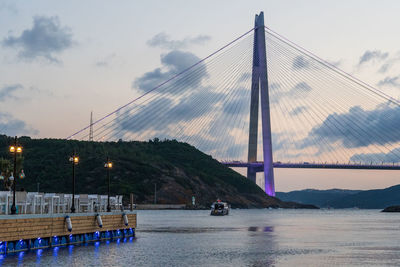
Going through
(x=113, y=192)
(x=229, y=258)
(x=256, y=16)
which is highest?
(x=256, y=16)

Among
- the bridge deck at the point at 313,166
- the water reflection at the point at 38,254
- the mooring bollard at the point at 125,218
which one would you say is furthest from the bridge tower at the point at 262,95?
the water reflection at the point at 38,254

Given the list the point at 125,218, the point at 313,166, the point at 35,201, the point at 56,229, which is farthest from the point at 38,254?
the point at 313,166

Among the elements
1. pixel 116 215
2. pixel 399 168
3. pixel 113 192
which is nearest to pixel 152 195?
pixel 113 192

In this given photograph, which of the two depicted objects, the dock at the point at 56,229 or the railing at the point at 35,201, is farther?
the railing at the point at 35,201

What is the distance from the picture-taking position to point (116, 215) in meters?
52.2

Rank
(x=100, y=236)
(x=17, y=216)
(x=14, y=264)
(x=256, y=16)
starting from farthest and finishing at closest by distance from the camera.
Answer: (x=256, y=16), (x=100, y=236), (x=17, y=216), (x=14, y=264)

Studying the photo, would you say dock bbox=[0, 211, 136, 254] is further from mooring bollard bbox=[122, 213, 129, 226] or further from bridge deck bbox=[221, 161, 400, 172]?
bridge deck bbox=[221, 161, 400, 172]

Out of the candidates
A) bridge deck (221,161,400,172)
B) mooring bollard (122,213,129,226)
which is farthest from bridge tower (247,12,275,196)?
mooring bollard (122,213,129,226)

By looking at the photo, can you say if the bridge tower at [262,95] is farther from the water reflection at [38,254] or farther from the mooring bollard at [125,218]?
the water reflection at [38,254]

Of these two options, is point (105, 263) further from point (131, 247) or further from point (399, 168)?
point (399, 168)

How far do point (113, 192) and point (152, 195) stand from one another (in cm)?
1430

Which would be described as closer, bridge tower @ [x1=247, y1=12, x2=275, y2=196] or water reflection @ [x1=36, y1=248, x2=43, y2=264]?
water reflection @ [x1=36, y1=248, x2=43, y2=264]

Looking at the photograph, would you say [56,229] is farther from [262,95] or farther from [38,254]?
[262,95]

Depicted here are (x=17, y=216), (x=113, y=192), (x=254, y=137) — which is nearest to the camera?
(x=17, y=216)
